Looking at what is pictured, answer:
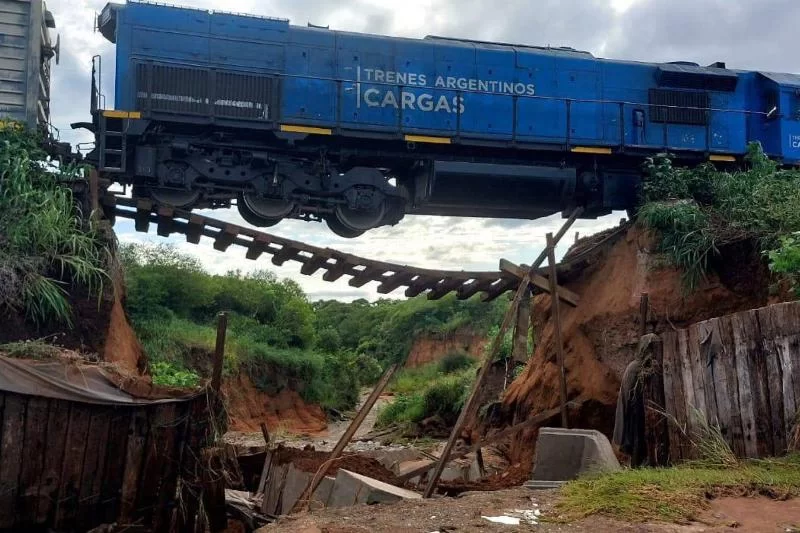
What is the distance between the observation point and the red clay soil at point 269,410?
2280 centimetres

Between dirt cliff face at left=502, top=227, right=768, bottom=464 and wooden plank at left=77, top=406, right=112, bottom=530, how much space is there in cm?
715

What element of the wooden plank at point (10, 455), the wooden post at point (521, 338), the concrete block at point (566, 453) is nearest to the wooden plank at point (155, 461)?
the wooden plank at point (10, 455)

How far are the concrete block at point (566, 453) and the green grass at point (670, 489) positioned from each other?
55.1 inches

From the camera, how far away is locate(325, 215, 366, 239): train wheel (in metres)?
14.2

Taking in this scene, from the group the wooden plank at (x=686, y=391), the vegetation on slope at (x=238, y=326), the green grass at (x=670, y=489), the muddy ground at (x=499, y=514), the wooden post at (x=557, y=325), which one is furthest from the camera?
the vegetation on slope at (x=238, y=326)

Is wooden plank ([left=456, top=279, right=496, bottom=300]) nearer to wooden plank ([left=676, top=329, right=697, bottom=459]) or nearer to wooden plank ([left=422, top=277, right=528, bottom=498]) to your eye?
wooden plank ([left=422, top=277, right=528, bottom=498])

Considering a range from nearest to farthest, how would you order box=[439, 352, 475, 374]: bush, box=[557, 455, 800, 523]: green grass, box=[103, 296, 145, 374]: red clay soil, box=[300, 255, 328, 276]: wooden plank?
box=[557, 455, 800, 523]: green grass → box=[103, 296, 145, 374]: red clay soil → box=[300, 255, 328, 276]: wooden plank → box=[439, 352, 475, 374]: bush

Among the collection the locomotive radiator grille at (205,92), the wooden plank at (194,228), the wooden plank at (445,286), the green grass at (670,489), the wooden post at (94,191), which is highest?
the locomotive radiator grille at (205,92)

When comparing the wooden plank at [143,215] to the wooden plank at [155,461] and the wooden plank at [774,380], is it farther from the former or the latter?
the wooden plank at [774,380]

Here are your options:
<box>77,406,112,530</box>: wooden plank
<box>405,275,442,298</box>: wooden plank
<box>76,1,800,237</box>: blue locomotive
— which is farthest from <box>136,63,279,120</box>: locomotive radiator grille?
<box>77,406,112,530</box>: wooden plank

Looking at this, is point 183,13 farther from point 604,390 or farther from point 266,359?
point 266,359

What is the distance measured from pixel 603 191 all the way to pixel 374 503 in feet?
32.5

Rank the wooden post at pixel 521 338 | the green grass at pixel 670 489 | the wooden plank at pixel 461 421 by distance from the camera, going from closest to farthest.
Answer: the green grass at pixel 670 489 < the wooden plank at pixel 461 421 < the wooden post at pixel 521 338

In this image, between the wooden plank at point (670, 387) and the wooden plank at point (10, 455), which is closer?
the wooden plank at point (10, 455)
